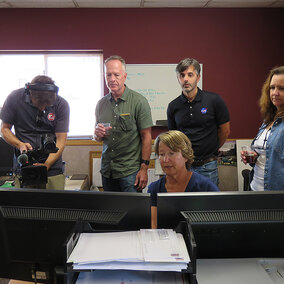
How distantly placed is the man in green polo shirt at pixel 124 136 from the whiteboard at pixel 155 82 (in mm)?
1729

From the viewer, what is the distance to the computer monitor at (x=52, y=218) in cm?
87

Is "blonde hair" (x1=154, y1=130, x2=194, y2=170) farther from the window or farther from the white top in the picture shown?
the window

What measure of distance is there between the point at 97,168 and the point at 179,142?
258cm

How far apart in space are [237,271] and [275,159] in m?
0.97

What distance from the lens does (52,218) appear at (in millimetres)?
867

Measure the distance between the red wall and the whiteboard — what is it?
115mm

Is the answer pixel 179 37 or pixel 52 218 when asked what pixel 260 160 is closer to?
pixel 52 218

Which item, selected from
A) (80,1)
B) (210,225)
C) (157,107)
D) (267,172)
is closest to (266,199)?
(210,225)

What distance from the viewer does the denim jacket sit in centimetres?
166

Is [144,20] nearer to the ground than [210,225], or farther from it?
farther from it

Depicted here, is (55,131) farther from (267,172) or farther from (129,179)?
(267,172)

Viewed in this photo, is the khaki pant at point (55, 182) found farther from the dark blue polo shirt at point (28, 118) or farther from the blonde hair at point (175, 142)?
the blonde hair at point (175, 142)

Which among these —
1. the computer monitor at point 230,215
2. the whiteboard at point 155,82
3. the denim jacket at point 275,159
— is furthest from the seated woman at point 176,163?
the whiteboard at point 155,82

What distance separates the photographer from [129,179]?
→ 2.18 meters
